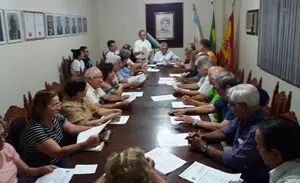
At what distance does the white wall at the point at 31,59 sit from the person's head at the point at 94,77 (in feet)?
3.38

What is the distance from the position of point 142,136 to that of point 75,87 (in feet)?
2.69

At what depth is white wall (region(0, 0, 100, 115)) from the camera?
3.54m

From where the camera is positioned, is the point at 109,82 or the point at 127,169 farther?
the point at 109,82

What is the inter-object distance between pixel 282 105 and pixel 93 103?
1.84 m

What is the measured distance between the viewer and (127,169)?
112cm

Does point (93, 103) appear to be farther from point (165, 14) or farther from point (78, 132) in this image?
point (165, 14)

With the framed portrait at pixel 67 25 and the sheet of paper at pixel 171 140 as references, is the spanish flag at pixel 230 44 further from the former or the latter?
the sheet of paper at pixel 171 140

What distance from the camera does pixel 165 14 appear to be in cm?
812

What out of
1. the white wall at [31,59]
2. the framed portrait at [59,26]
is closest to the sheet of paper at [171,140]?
the white wall at [31,59]

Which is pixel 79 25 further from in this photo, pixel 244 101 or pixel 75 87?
pixel 244 101

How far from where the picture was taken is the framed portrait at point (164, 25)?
814 cm

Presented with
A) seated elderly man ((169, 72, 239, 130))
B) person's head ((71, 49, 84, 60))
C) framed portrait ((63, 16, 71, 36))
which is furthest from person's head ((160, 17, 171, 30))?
seated elderly man ((169, 72, 239, 130))

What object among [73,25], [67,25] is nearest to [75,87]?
[67,25]

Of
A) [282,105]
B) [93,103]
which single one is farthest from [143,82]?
[282,105]
